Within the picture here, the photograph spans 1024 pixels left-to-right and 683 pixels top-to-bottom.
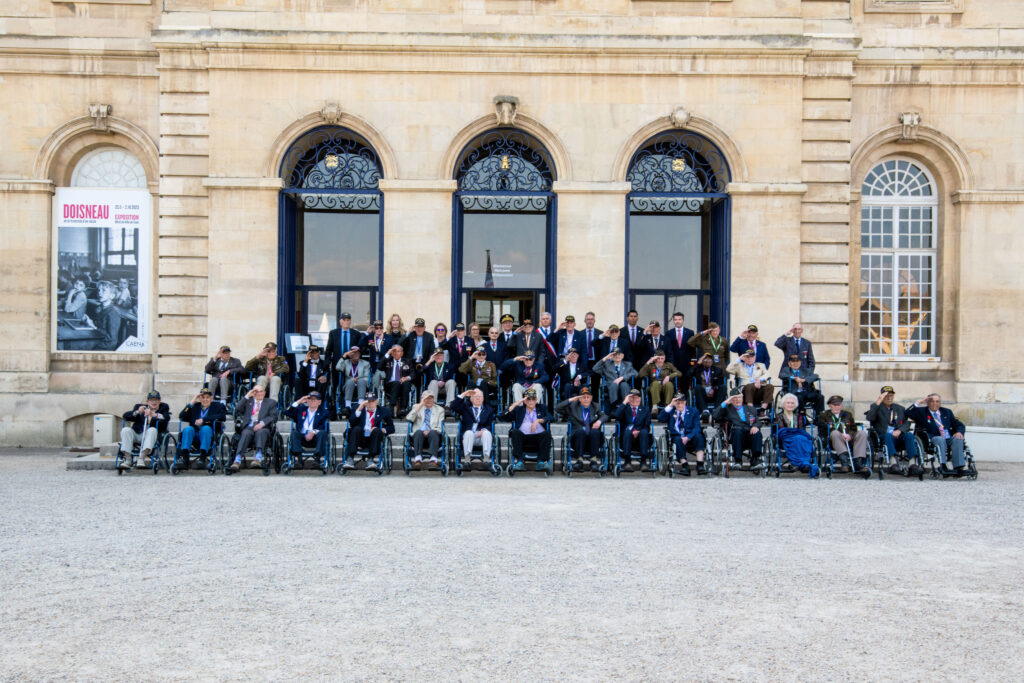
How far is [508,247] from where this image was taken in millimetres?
20750

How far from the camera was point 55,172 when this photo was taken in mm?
19984

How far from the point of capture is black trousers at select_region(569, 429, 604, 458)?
49.5 ft

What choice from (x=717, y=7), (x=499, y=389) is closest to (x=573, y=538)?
(x=499, y=389)

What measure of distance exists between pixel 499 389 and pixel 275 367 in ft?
12.4

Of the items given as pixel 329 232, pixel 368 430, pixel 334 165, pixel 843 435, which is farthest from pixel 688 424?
pixel 329 232

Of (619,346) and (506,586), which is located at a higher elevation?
(619,346)

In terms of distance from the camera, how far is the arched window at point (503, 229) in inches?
779

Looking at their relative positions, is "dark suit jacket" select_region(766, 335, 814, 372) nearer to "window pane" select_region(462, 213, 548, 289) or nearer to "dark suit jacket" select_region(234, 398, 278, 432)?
"window pane" select_region(462, 213, 548, 289)

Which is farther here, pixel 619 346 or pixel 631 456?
pixel 619 346

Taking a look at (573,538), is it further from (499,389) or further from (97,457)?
(97,457)

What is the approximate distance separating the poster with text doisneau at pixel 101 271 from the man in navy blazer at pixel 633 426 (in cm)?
1014

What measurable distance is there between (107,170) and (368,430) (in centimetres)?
919

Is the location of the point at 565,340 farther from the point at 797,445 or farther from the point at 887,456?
the point at 887,456

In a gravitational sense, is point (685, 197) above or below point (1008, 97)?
below
